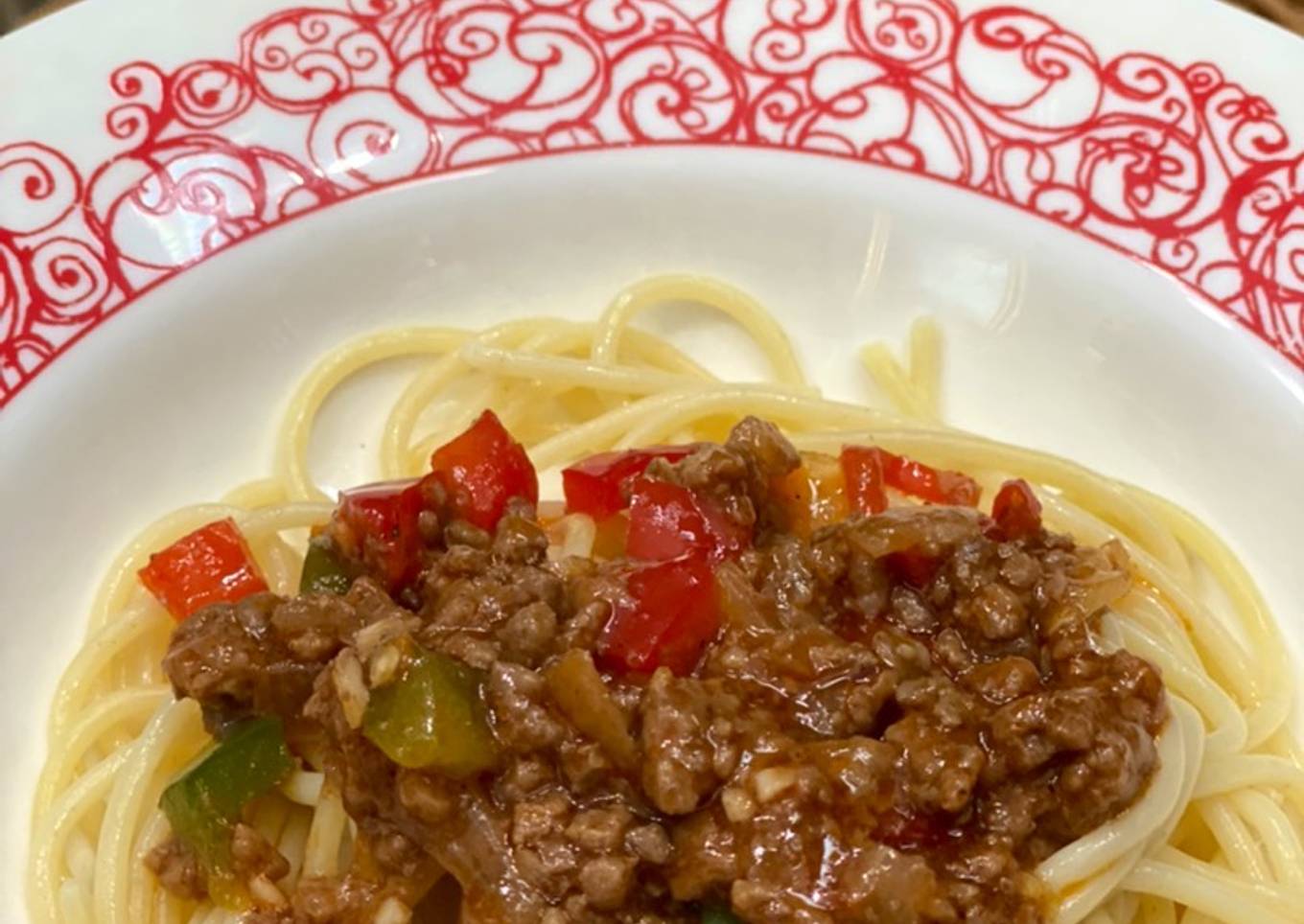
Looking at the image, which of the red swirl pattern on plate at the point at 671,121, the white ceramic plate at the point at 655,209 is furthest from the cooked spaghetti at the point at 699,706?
the red swirl pattern on plate at the point at 671,121

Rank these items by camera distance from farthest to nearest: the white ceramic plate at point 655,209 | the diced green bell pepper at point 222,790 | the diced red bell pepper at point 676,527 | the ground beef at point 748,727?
the white ceramic plate at point 655,209 → the diced red bell pepper at point 676,527 → the diced green bell pepper at point 222,790 → the ground beef at point 748,727

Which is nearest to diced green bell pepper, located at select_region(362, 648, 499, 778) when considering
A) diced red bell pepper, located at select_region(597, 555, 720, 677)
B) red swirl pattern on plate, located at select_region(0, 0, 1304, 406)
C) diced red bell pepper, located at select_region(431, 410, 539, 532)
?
diced red bell pepper, located at select_region(597, 555, 720, 677)

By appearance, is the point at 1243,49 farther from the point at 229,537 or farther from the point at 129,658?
the point at 129,658

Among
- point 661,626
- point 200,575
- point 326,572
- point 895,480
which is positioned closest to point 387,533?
point 326,572

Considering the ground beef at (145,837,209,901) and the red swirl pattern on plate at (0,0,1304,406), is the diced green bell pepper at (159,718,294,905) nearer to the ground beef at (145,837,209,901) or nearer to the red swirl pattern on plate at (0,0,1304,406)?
the ground beef at (145,837,209,901)

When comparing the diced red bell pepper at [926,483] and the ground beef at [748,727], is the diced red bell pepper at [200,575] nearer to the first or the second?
the ground beef at [748,727]

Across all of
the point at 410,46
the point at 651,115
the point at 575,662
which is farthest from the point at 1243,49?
the point at 575,662
